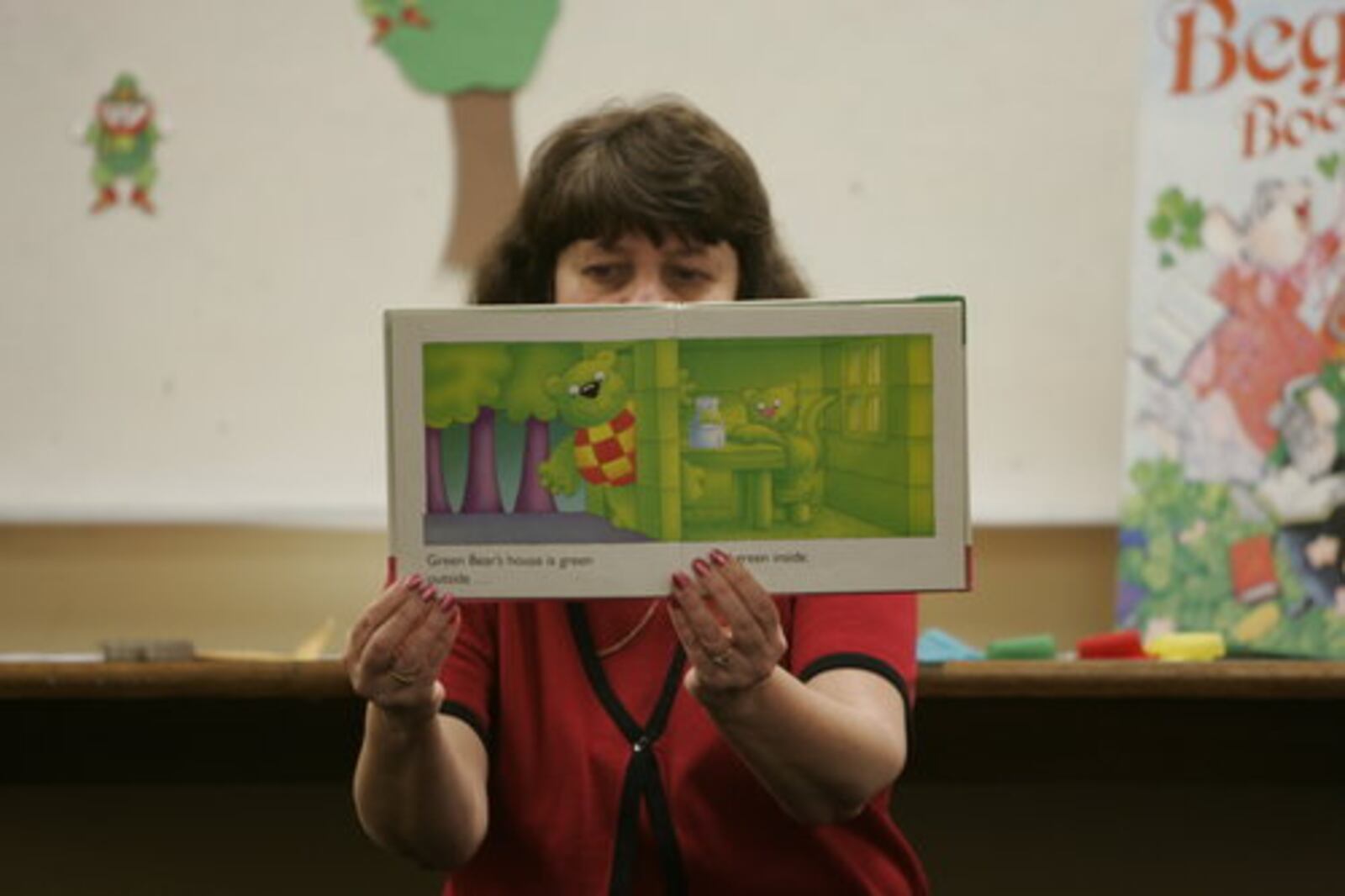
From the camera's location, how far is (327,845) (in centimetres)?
169

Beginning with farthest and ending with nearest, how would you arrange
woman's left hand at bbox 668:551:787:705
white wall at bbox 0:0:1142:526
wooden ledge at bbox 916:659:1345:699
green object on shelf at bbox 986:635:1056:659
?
white wall at bbox 0:0:1142:526, green object on shelf at bbox 986:635:1056:659, wooden ledge at bbox 916:659:1345:699, woman's left hand at bbox 668:551:787:705

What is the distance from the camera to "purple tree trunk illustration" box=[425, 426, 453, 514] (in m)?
0.90

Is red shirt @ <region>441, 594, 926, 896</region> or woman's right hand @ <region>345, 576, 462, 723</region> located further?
red shirt @ <region>441, 594, 926, 896</region>

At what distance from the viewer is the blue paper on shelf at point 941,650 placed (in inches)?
59.6

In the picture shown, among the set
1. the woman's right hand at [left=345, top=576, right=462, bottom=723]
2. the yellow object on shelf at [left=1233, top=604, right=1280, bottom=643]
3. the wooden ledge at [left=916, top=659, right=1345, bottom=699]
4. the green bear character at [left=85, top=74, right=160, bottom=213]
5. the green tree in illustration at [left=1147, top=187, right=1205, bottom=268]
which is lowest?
the wooden ledge at [left=916, top=659, right=1345, bottom=699]

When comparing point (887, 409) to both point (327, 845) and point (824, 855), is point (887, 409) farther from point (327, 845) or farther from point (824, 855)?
point (327, 845)

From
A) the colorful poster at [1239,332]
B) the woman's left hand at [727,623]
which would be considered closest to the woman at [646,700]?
the woman's left hand at [727,623]

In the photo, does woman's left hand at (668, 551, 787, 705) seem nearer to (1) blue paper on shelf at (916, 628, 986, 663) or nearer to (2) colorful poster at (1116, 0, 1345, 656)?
(1) blue paper on shelf at (916, 628, 986, 663)

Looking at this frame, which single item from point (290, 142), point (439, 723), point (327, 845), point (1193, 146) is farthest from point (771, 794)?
point (290, 142)

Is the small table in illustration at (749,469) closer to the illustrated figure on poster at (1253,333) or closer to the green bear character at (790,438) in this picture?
the green bear character at (790,438)

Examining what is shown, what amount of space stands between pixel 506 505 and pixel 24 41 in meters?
1.17

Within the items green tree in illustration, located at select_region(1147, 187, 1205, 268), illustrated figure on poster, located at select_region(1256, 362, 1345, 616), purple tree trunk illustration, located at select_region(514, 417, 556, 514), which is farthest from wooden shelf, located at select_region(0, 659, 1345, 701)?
purple tree trunk illustration, located at select_region(514, 417, 556, 514)

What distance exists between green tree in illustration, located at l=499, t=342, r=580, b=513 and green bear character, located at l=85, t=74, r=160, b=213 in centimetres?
101

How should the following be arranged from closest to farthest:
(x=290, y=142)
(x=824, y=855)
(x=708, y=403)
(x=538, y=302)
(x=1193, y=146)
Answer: (x=708, y=403) → (x=824, y=855) → (x=538, y=302) → (x=1193, y=146) → (x=290, y=142)
